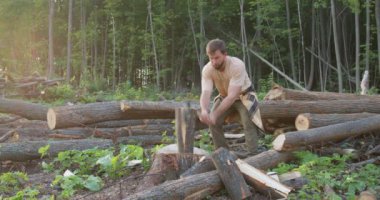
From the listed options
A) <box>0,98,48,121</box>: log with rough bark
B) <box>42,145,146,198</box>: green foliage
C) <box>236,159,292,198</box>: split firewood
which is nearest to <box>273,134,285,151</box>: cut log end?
<box>236,159,292,198</box>: split firewood

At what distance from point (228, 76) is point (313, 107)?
113 inches

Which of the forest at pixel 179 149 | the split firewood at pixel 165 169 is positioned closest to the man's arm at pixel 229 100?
the forest at pixel 179 149

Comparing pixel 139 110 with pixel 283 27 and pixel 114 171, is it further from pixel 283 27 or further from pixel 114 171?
pixel 283 27

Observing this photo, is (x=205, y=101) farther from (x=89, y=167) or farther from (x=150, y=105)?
(x=150, y=105)

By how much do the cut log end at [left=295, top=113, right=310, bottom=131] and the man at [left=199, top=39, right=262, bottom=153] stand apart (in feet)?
3.76

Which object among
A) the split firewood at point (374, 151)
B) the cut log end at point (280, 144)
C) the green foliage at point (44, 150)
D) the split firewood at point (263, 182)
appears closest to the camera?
the split firewood at point (263, 182)

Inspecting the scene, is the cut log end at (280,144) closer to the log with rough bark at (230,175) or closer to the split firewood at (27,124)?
the log with rough bark at (230,175)

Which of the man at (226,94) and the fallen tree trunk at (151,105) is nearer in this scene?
the man at (226,94)

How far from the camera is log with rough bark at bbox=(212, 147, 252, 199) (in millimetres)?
6074

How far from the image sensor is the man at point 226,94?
297 inches

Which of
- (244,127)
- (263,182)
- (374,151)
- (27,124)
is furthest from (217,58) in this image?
(27,124)

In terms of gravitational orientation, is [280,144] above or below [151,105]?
below

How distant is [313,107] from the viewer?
32.7ft

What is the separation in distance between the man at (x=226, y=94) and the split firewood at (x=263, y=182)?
4.38 feet
